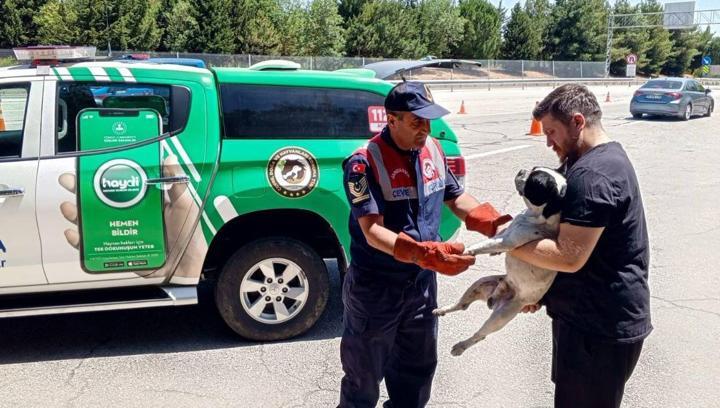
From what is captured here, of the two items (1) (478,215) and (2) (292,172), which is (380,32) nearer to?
(2) (292,172)

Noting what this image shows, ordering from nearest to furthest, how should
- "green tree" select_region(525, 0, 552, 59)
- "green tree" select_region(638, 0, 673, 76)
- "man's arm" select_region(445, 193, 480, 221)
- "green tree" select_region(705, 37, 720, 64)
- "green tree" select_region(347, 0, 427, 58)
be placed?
"man's arm" select_region(445, 193, 480, 221) < "green tree" select_region(347, 0, 427, 58) < "green tree" select_region(525, 0, 552, 59) < "green tree" select_region(638, 0, 673, 76) < "green tree" select_region(705, 37, 720, 64)

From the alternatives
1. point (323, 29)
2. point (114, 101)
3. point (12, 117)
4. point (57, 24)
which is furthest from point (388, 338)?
point (323, 29)

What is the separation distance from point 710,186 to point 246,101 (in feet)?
30.3

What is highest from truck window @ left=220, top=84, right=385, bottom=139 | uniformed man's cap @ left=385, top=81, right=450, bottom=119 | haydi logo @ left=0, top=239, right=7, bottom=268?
uniformed man's cap @ left=385, top=81, right=450, bottom=119

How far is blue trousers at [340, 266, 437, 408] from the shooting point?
118 inches

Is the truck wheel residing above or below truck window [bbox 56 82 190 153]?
below

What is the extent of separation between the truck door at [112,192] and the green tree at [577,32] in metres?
71.5

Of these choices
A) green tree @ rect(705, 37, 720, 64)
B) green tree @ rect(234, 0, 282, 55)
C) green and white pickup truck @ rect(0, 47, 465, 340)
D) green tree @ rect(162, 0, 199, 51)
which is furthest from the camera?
green tree @ rect(705, 37, 720, 64)

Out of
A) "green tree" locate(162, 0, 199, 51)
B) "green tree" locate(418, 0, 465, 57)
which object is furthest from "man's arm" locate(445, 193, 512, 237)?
"green tree" locate(418, 0, 465, 57)

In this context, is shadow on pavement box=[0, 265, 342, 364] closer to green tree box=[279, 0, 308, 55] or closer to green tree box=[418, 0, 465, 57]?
green tree box=[279, 0, 308, 55]

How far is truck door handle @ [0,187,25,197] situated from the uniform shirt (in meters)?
2.13

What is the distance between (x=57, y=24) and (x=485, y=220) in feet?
135

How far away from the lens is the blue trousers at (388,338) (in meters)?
3.00

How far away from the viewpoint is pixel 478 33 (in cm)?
6162
